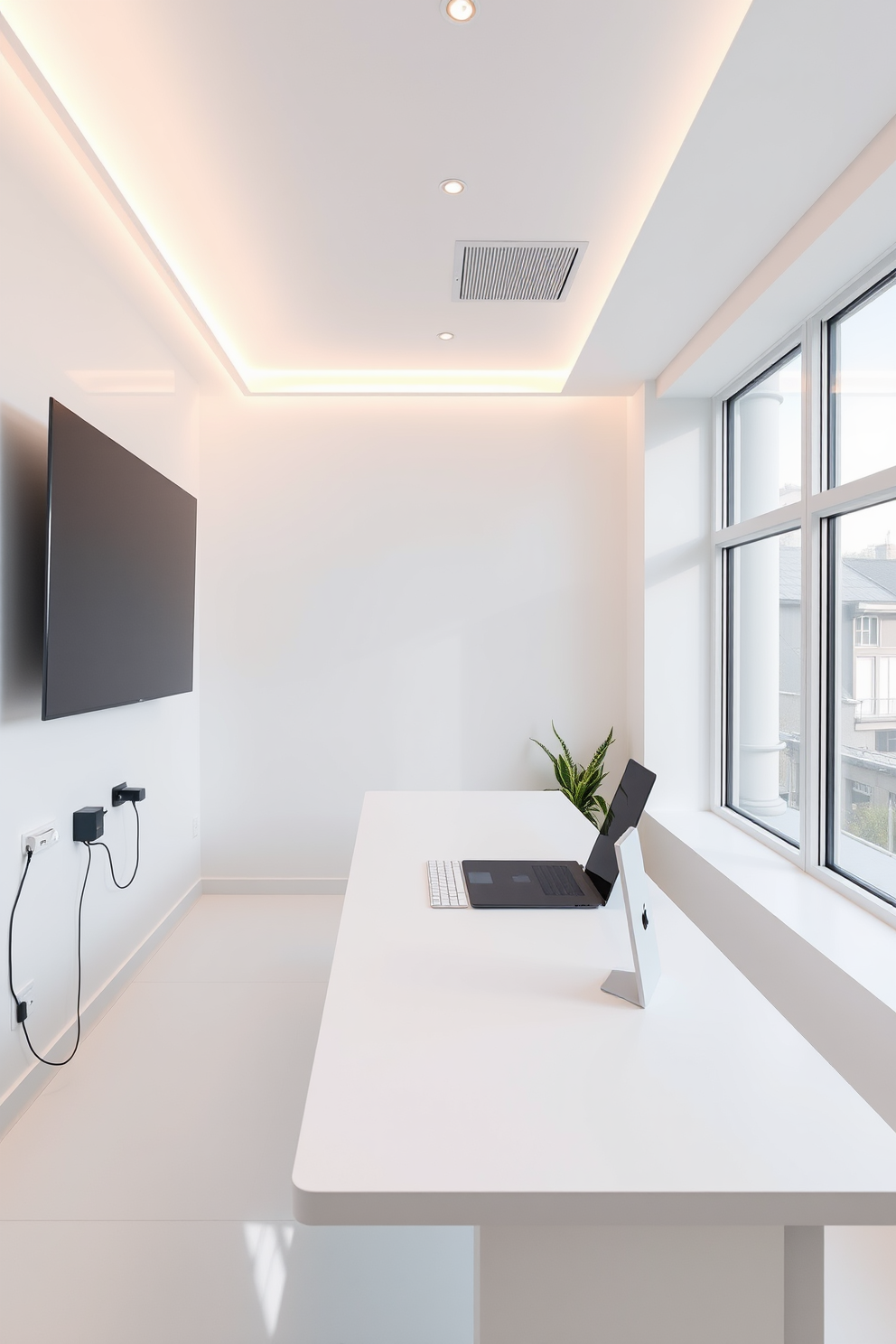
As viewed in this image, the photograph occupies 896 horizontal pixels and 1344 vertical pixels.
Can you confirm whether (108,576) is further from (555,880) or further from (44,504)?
(555,880)

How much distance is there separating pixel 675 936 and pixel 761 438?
2.65m

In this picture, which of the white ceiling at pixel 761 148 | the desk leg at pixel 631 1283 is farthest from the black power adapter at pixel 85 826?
the white ceiling at pixel 761 148

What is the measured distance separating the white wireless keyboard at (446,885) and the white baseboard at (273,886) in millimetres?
2342

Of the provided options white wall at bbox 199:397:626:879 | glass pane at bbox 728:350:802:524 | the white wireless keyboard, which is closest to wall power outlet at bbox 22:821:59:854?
the white wireless keyboard

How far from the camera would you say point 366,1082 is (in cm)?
105

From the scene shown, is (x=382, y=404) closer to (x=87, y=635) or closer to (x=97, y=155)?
(x=97, y=155)

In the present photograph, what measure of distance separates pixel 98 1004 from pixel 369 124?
123 inches

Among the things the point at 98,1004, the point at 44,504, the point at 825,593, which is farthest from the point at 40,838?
the point at 825,593

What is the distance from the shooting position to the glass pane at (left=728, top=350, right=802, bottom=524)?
3.08 m

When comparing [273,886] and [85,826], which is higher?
[85,826]

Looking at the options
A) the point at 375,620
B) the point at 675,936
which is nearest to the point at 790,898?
the point at 675,936

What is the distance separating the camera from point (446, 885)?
188 cm

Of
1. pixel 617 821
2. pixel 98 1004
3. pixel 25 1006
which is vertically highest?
pixel 617 821

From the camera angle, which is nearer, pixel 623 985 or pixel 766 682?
pixel 623 985
